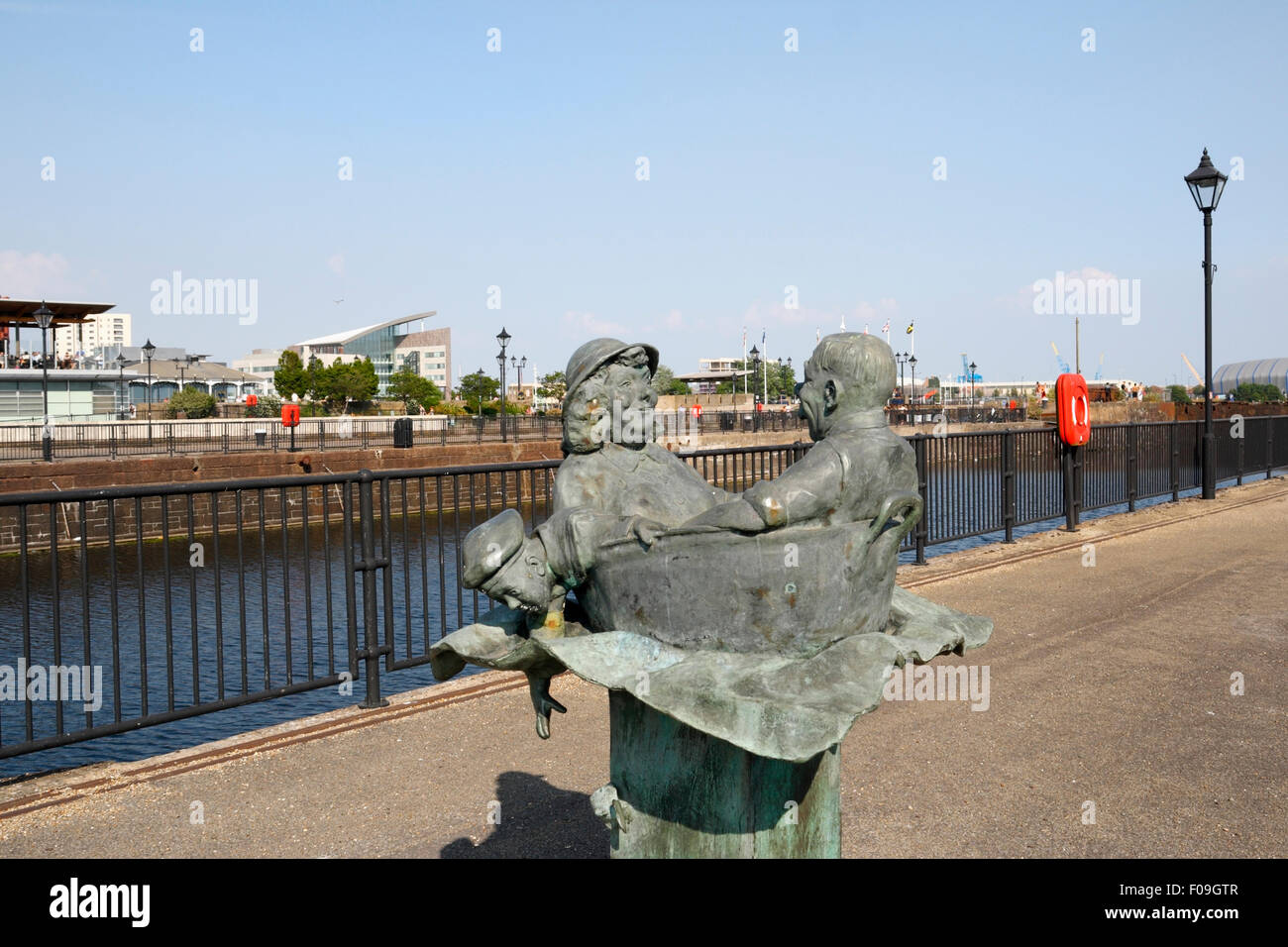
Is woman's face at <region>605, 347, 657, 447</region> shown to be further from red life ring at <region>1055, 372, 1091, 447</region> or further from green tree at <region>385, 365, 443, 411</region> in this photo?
green tree at <region>385, 365, 443, 411</region>

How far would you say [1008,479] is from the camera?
13.1 meters

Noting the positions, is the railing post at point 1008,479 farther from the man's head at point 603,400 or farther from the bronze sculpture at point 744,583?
the man's head at point 603,400

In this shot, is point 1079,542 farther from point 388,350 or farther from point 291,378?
point 388,350

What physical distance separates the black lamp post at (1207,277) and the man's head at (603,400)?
56.4ft

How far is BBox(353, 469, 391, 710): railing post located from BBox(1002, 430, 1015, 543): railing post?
911cm

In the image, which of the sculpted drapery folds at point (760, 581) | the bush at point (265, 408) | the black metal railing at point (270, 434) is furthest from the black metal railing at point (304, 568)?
the bush at point (265, 408)

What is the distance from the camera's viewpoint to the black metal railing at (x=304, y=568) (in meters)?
5.54

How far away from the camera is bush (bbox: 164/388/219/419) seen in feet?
162

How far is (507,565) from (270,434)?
114ft

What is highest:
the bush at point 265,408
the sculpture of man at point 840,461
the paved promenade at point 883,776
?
the bush at point 265,408

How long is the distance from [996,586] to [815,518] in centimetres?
840

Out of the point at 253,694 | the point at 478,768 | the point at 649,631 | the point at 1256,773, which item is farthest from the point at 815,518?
the point at 253,694

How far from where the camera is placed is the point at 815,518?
7.56 feet
